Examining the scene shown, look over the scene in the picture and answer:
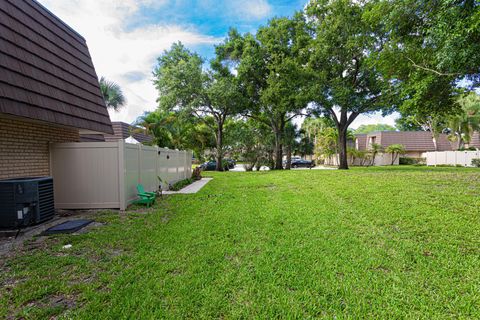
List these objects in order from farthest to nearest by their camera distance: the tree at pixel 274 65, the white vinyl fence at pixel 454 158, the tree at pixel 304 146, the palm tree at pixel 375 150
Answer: the tree at pixel 304 146 < the palm tree at pixel 375 150 < the white vinyl fence at pixel 454 158 < the tree at pixel 274 65

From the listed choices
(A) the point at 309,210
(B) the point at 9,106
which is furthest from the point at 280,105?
(B) the point at 9,106

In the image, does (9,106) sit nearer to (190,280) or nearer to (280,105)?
(190,280)

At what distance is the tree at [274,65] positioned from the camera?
732 inches

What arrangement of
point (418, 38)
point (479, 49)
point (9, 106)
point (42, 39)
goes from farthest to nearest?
point (418, 38) → point (479, 49) → point (42, 39) → point (9, 106)

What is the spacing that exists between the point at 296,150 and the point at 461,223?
108 ft

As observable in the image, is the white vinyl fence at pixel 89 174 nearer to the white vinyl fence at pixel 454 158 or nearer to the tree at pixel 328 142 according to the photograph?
the tree at pixel 328 142

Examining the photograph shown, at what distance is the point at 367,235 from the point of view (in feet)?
14.0

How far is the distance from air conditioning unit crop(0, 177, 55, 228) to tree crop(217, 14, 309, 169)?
641 inches

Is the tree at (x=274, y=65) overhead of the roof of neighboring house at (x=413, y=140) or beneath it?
overhead

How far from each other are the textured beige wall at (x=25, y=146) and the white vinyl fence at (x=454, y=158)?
105 ft

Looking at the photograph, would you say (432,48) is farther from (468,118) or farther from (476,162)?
(468,118)

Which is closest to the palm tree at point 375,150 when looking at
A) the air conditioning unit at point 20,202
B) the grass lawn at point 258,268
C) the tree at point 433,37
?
the tree at point 433,37

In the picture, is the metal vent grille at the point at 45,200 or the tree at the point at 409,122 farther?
the tree at the point at 409,122

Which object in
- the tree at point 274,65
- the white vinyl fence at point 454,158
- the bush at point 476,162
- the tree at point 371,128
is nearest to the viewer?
the tree at point 274,65
